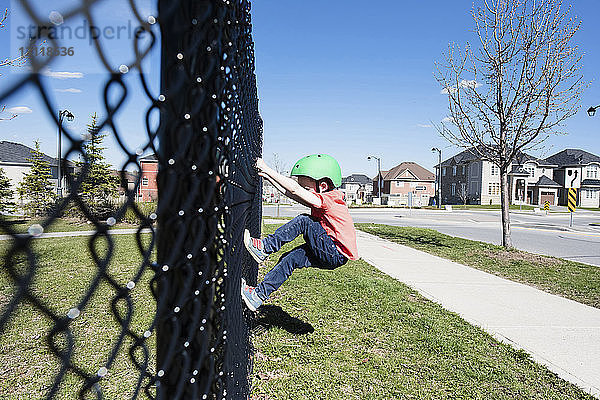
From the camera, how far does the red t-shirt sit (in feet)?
13.7

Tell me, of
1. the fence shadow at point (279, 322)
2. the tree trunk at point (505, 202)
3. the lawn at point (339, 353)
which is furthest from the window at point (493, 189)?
the fence shadow at point (279, 322)

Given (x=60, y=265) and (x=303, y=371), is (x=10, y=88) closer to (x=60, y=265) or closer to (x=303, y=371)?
(x=303, y=371)

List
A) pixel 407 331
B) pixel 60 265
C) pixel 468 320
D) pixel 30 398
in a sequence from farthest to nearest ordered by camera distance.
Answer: pixel 60 265 < pixel 468 320 < pixel 407 331 < pixel 30 398

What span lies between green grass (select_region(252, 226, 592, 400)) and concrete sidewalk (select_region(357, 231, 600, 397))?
0.27 m

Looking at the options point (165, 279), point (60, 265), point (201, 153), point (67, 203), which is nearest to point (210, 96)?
point (201, 153)

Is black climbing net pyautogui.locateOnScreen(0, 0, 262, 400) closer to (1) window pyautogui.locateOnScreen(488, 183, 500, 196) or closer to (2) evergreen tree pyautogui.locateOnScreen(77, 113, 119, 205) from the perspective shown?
(2) evergreen tree pyautogui.locateOnScreen(77, 113, 119, 205)

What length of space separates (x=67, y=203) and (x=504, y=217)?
12851 millimetres

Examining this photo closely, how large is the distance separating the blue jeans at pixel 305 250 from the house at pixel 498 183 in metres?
62.7

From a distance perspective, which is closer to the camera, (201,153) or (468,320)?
(201,153)

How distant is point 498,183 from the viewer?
63625 millimetres

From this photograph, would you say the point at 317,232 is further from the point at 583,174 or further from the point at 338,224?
the point at 583,174

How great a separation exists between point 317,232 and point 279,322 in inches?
76.4

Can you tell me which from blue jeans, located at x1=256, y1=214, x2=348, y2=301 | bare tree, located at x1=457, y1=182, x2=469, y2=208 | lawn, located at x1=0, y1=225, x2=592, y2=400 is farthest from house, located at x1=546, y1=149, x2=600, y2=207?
blue jeans, located at x1=256, y1=214, x2=348, y2=301

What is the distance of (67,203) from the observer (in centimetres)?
59
